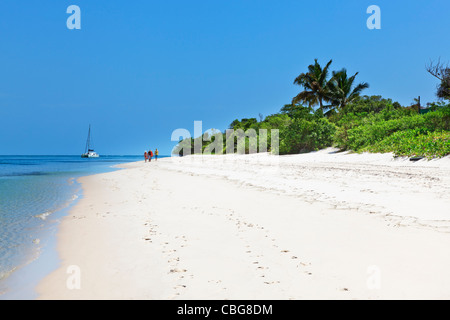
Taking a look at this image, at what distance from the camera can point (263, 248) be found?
3945mm

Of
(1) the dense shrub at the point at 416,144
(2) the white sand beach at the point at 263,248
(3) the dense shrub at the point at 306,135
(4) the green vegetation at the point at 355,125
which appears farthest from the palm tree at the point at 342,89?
(2) the white sand beach at the point at 263,248

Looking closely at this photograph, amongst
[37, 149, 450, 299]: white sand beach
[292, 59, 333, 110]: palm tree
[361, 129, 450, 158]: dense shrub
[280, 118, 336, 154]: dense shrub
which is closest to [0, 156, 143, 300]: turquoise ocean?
[37, 149, 450, 299]: white sand beach

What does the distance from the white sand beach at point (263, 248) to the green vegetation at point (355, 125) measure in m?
10.6

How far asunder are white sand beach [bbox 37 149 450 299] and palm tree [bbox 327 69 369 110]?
36.9 metres

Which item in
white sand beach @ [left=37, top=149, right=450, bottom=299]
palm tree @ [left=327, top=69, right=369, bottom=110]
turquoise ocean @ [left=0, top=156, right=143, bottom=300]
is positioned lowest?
turquoise ocean @ [left=0, top=156, right=143, bottom=300]

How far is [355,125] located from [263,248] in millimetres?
23380

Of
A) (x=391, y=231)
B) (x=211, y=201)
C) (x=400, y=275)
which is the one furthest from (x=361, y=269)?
(x=211, y=201)

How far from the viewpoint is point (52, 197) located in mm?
10445

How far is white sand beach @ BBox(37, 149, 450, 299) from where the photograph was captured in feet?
9.25

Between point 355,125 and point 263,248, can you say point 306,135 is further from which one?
point 263,248

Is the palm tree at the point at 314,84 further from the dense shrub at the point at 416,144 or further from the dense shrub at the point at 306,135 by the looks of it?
the dense shrub at the point at 416,144

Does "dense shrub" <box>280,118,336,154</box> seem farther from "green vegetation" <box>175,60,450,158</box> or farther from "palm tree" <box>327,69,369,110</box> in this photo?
"palm tree" <box>327,69,369,110</box>

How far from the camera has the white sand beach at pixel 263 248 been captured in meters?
2.82

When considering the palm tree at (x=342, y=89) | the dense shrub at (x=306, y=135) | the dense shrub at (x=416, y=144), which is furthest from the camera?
the palm tree at (x=342, y=89)
